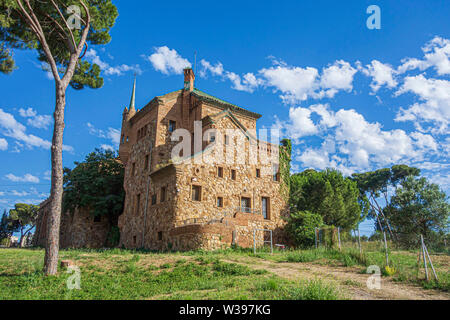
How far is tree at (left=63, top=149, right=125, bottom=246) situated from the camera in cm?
3219

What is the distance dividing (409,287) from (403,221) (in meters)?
31.8

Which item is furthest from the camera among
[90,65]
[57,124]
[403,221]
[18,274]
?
[403,221]

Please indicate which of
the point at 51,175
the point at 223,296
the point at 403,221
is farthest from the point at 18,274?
the point at 403,221

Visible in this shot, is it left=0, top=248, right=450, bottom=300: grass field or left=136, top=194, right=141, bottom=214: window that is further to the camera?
left=136, top=194, right=141, bottom=214: window

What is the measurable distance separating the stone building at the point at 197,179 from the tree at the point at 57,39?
895 centimetres

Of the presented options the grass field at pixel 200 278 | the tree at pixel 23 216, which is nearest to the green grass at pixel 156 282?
the grass field at pixel 200 278

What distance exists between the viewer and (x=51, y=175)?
14.1 m

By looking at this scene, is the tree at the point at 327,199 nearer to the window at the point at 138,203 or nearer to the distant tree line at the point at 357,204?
the distant tree line at the point at 357,204

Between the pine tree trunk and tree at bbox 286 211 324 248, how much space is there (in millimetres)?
16638

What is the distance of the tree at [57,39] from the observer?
13.9m

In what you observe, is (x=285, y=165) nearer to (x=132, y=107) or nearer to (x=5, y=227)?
(x=132, y=107)

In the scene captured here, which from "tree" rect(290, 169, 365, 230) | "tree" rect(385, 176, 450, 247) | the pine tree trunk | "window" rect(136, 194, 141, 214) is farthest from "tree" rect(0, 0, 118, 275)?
"tree" rect(385, 176, 450, 247)

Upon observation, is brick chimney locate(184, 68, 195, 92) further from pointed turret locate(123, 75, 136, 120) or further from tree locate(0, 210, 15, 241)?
tree locate(0, 210, 15, 241)

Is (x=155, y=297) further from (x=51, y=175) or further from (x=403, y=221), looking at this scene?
(x=403, y=221)
